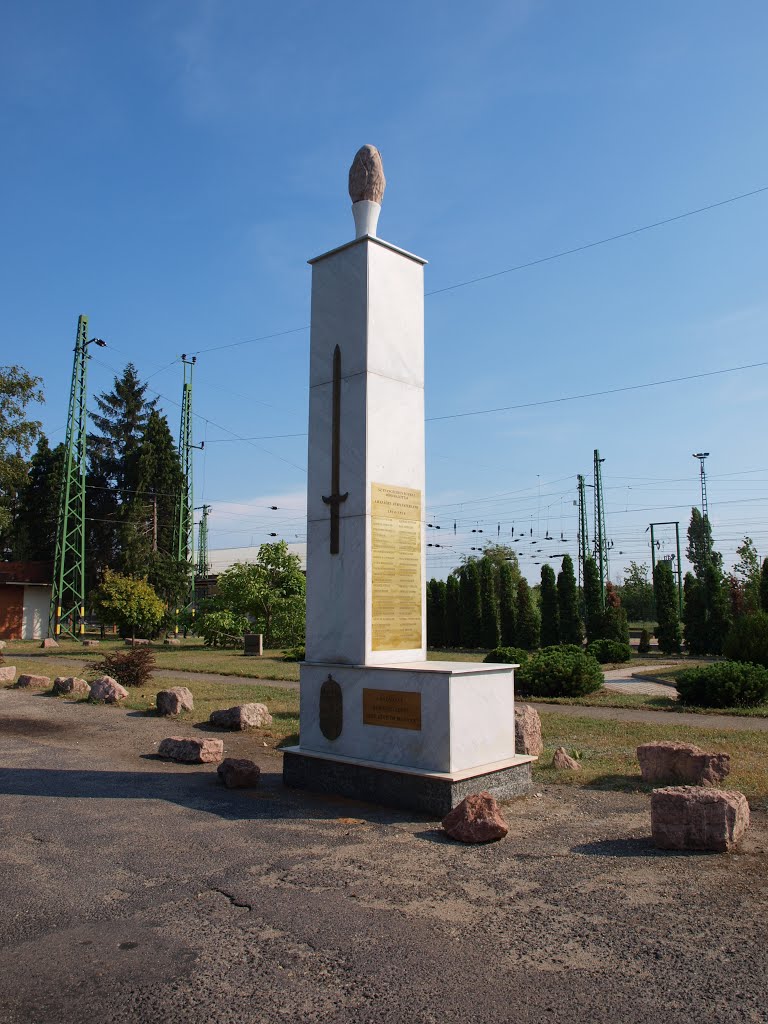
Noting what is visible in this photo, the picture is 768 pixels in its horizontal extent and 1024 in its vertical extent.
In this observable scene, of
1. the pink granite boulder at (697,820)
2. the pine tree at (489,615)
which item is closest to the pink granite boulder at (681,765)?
the pink granite boulder at (697,820)

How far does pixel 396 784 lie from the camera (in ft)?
22.5

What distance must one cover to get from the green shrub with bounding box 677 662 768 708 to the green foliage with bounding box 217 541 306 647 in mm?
19440

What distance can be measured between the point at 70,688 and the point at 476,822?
Answer: 1282cm

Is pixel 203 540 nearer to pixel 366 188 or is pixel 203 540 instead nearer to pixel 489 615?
pixel 489 615

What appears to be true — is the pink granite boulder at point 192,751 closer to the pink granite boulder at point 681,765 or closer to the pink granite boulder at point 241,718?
the pink granite boulder at point 241,718

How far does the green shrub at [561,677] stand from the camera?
1573 centimetres

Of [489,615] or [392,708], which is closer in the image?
[392,708]

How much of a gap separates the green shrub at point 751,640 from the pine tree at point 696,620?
43.4 feet

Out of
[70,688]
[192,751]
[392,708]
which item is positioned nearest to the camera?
[392,708]

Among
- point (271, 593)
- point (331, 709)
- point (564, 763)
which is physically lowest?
point (564, 763)

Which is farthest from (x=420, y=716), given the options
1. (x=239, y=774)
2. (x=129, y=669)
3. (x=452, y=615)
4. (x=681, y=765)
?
(x=452, y=615)

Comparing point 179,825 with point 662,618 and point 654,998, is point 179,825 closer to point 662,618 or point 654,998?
point 654,998

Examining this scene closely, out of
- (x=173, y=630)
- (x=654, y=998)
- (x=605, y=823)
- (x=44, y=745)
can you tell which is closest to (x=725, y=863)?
(x=605, y=823)

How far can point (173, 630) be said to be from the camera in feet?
141
